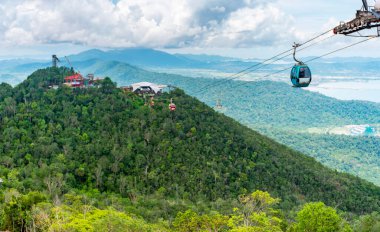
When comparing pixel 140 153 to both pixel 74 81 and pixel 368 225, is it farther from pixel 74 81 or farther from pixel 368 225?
pixel 368 225

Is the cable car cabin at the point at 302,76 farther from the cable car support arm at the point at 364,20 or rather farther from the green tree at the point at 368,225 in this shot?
the green tree at the point at 368,225

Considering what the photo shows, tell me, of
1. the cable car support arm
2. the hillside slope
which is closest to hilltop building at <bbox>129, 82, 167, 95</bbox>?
the hillside slope

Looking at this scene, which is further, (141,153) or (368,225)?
(141,153)

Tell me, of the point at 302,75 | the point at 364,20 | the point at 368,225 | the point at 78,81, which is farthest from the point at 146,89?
the point at 364,20

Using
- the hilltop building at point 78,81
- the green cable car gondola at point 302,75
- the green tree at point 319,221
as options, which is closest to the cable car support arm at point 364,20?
the green cable car gondola at point 302,75

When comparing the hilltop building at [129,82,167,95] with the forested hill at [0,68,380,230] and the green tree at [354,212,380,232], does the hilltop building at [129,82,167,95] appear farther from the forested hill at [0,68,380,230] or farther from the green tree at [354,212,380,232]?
the green tree at [354,212,380,232]

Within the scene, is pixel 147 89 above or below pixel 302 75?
below
